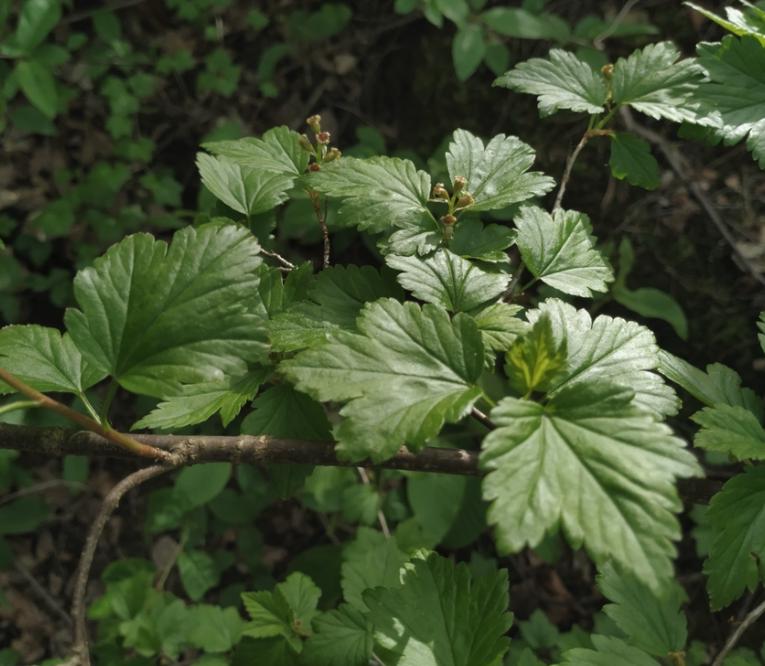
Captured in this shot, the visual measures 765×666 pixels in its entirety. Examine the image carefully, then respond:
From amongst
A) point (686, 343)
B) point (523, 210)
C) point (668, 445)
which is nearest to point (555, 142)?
point (686, 343)

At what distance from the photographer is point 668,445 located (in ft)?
2.60

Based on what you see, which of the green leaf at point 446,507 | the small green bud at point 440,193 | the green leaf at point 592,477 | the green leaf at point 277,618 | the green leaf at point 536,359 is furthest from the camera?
the green leaf at point 446,507

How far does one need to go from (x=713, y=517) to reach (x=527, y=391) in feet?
1.12

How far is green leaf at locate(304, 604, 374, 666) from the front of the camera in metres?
1.34

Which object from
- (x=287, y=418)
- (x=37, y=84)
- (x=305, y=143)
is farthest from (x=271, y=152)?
(x=37, y=84)

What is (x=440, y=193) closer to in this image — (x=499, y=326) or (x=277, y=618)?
(x=499, y=326)

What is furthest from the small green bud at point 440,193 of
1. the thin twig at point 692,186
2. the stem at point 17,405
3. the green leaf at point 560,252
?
the thin twig at point 692,186

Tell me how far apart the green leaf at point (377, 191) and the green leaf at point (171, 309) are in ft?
0.67

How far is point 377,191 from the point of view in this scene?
3.62 feet

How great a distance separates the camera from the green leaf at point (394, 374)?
32.5 inches

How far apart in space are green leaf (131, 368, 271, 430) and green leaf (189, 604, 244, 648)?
1181 mm

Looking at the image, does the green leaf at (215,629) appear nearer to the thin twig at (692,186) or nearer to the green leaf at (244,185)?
the green leaf at (244,185)

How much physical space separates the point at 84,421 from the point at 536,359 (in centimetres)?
58

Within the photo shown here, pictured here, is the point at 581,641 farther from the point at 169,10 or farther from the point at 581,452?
the point at 169,10
